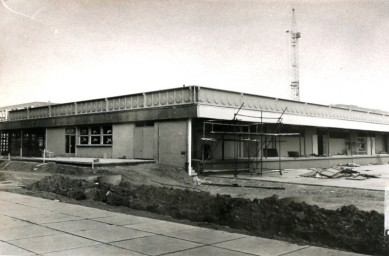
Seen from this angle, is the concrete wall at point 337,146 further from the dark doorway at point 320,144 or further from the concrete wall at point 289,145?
the concrete wall at point 289,145

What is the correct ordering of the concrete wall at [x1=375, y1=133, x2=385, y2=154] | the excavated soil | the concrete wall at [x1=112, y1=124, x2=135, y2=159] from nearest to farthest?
the excavated soil < the concrete wall at [x1=112, y1=124, x2=135, y2=159] < the concrete wall at [x1=375, y1=133, x2=385, y2=154]

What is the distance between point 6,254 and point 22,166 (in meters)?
19.0

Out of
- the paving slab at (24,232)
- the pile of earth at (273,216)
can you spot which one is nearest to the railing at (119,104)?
the pile of earth at (273,216)

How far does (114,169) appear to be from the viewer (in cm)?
1808

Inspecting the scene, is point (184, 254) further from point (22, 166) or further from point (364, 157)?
point (364, 157)

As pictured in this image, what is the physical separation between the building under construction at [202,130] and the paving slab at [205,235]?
11.3 metres

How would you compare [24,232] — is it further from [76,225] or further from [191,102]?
[191,102]

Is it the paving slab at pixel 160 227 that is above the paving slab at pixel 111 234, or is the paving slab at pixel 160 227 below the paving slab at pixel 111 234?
below

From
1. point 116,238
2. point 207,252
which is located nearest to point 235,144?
point 116,238

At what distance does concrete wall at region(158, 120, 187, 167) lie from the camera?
20.7 m

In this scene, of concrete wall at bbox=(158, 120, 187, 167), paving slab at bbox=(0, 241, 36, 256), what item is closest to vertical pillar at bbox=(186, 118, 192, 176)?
concrete wall at bbox=(158, 120, 187, 167)

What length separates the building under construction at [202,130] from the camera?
68.3 feet

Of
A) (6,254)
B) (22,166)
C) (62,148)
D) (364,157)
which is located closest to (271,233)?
(6,254)

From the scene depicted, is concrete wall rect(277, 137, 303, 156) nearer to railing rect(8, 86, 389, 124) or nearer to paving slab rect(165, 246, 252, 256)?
railing rect(8, 86, 389, 124)
